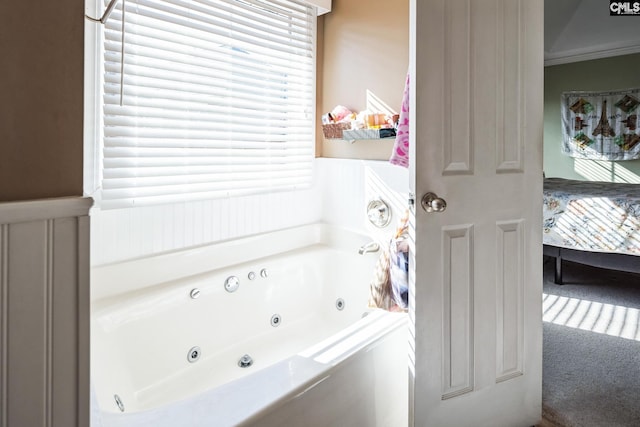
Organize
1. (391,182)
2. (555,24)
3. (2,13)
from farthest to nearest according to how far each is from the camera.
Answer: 1. (555,24)
2. (391,182)
3. (2,13)

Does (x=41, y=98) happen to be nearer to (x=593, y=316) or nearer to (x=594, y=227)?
(x=593, y=316)

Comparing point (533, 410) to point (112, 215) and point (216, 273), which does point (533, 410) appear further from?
point (112, 215)

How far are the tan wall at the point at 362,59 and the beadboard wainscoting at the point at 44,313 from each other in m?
1.97

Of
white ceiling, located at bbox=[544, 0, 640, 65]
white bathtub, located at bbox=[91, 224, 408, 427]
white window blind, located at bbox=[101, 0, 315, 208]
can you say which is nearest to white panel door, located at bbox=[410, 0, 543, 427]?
white bathtub, located at bbox=[91, 224, 408, 427]

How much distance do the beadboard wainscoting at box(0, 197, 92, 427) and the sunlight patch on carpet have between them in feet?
9.65

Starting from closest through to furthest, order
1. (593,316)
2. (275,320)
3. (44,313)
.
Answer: (44,313)
(275,320)
(593,316)

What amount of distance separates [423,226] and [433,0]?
2.58 ft

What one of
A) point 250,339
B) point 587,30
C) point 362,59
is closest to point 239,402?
point 250,339

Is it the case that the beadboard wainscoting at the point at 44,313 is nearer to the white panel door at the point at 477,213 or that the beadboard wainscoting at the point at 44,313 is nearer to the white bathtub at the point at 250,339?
the white bathtub at the point at 250,339

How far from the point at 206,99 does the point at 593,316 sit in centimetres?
292

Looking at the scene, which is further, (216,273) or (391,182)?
(391,182)

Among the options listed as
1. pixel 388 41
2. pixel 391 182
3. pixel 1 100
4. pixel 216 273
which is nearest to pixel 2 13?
pixel 1 100

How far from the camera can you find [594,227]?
330 centimetres

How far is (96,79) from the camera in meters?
1.78
